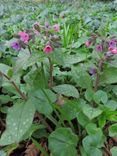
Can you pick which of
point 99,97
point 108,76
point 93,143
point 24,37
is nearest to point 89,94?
point 99,97

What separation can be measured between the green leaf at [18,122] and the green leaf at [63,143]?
4.7 inches

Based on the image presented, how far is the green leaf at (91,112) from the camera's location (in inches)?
59.5

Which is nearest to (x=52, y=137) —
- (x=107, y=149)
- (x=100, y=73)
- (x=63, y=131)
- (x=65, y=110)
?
(x=63, y=131)

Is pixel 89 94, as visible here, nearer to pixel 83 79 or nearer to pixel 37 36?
pixel 83 79

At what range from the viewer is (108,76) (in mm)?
1738

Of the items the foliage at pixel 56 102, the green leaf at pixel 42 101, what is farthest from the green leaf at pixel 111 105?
the green leaf at pixel 42 101

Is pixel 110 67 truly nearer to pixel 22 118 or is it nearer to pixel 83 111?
pixel 83 111

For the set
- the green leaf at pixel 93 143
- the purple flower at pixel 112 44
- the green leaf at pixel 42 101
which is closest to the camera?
the green leaf at pixel 93 143

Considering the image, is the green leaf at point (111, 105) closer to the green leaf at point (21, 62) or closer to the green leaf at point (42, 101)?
the green leaf at point (42, 101)

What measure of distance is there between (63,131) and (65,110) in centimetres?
13

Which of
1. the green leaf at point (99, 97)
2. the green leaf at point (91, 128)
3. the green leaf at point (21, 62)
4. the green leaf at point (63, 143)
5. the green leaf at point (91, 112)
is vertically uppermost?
the green leaf at point (21, 62)

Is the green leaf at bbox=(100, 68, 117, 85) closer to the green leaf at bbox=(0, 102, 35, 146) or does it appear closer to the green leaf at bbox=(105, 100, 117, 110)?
the green leaf at bbox=(105, 100, 117, 110)

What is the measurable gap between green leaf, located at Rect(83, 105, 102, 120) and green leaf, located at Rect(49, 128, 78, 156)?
11 cm

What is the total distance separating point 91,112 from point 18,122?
302mm
